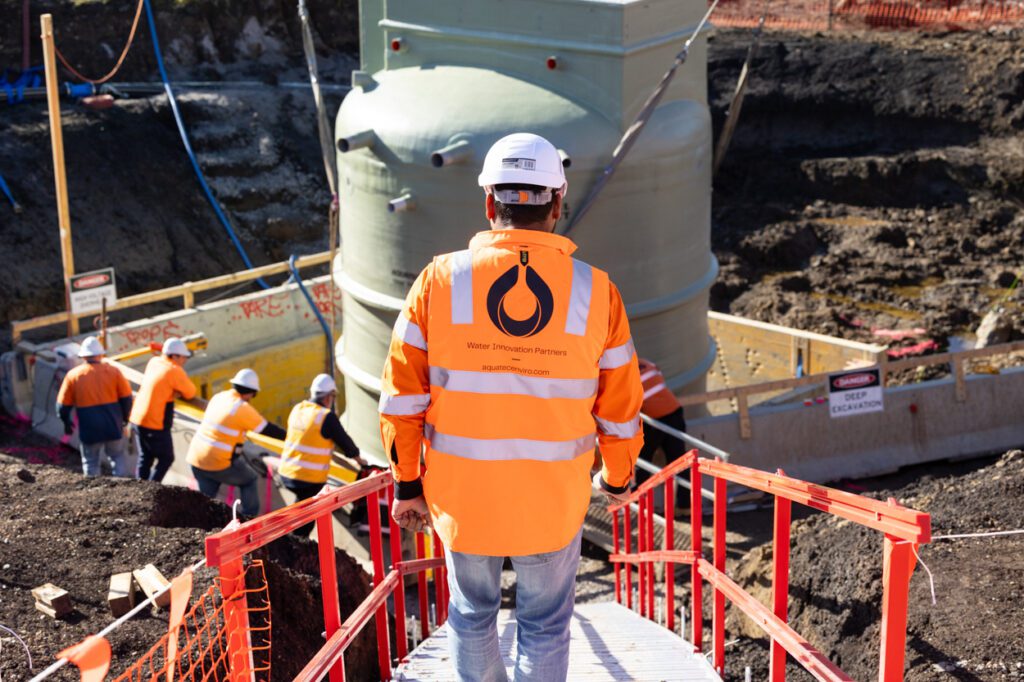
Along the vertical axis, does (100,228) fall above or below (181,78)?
below

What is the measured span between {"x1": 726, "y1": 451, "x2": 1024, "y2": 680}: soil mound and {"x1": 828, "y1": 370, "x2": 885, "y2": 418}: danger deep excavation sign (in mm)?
3206

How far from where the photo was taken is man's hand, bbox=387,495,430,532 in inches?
157

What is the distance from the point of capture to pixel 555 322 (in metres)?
3.71

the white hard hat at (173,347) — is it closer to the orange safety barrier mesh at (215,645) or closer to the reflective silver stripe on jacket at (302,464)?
the reflective silver stripe on jacket at (302,464)

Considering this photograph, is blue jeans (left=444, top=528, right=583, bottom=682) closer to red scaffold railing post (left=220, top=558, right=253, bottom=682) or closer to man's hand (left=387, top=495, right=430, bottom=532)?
man's hand (left=387, top=495, right=430, bottom=532)

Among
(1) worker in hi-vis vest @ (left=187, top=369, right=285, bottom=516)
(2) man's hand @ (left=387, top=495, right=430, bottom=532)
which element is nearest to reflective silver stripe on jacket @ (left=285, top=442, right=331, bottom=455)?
(1) worker in hi-vis vest @ (left=187, top=369, right=285, bottom=516)

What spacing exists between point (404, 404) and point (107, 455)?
26.3 feet

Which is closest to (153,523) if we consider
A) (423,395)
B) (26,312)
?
(423,395)

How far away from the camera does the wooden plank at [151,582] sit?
568cm

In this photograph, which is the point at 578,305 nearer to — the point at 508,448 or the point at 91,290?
the point at 508,448

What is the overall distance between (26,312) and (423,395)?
49.2ft

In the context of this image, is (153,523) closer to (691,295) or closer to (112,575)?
(112,575)

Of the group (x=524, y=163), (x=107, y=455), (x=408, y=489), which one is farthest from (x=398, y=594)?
(x=107, y=455)

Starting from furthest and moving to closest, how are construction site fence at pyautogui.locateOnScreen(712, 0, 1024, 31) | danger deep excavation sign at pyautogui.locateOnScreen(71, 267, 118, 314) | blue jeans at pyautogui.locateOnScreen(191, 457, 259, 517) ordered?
construction site fence at pyautogui.locateOnScreen(712, 0, 1024, 31) → danger deep excavation sign at pyautogui.locateOnScreen(71, 267, 118, 314) → blue jeans at pyautogui.locateOnScreen(191, 457, 259, 517)
